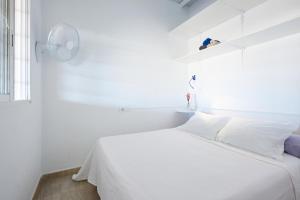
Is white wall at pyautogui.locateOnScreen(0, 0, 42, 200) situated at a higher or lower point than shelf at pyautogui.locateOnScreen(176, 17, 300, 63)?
lower

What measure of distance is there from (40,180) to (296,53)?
3.28 m

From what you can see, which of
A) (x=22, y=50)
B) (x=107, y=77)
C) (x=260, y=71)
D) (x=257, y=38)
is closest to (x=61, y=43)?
(x=22, y=50)

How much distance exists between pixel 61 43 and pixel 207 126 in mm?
2048

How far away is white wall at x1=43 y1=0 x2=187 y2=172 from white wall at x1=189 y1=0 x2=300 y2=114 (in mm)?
876

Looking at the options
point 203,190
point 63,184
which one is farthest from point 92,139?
point 203,190

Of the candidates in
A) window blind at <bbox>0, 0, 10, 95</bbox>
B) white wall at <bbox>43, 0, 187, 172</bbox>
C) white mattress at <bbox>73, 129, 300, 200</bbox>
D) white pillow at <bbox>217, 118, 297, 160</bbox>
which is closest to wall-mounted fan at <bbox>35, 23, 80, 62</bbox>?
white wall at <bbox>43, 0, 187, 172</bbox>

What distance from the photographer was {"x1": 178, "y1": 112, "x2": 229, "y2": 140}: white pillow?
5.86 feet

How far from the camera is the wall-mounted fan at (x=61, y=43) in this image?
170 centimetres

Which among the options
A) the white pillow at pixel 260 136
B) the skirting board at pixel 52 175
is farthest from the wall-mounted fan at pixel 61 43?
the white pillow at pixel 260 136

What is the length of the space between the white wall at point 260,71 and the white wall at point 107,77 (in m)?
0.88

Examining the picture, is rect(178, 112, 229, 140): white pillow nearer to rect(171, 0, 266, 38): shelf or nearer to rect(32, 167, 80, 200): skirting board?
rect(171, 0, 266, 38): shelf

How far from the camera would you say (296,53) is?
152 centimetres

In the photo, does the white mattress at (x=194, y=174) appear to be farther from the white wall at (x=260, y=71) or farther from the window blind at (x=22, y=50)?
the window blind at (x=22, y=50)

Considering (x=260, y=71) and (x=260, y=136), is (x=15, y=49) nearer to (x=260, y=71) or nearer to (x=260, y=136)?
(x=260, y=136)
